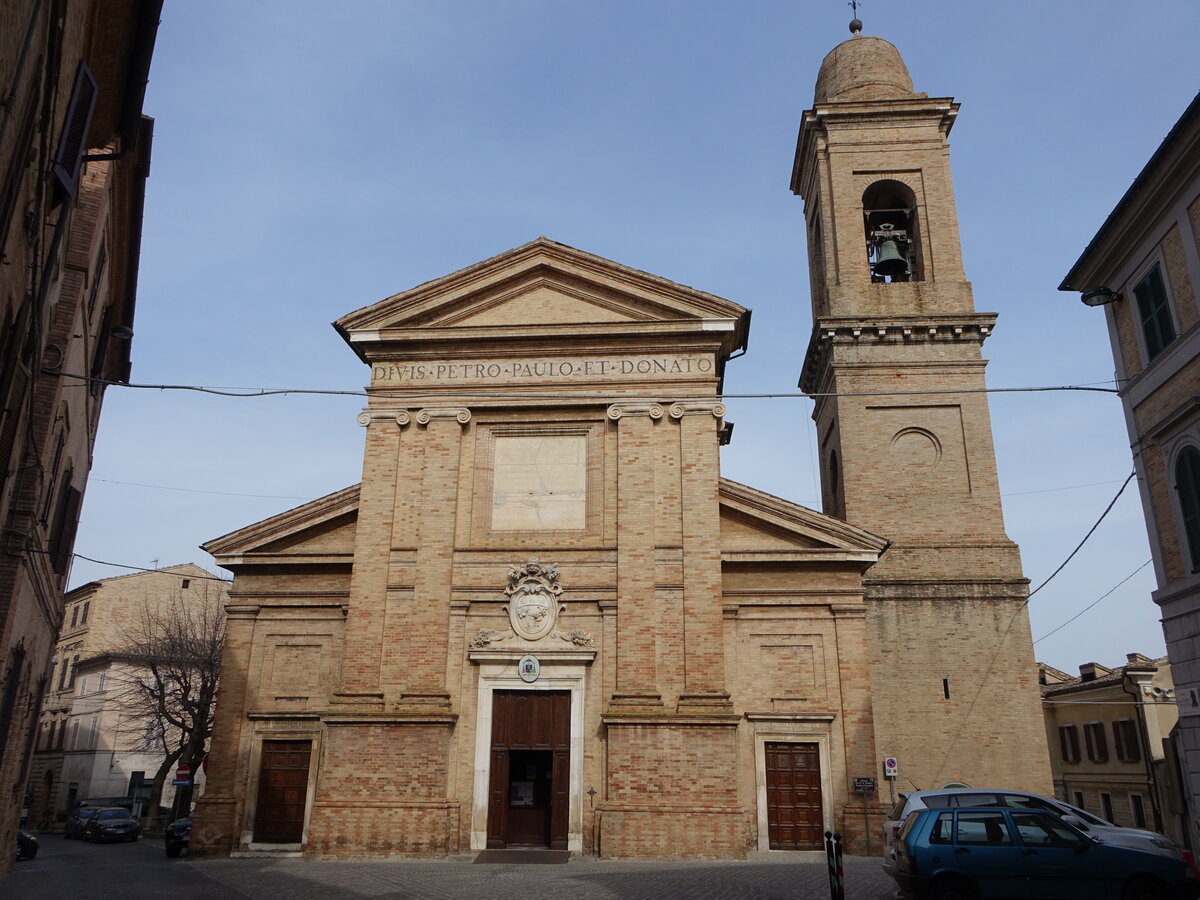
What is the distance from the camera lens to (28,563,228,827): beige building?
139ft

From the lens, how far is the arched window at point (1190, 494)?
11930 mm

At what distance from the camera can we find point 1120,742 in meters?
33.1

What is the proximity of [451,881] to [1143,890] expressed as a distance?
28.4 ft

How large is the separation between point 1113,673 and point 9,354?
3784cm

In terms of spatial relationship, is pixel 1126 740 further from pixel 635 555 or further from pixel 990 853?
pixel 990 853

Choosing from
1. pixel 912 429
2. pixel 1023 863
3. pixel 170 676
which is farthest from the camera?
pixel 170 676

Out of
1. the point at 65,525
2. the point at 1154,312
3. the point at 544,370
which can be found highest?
the point at 544,370

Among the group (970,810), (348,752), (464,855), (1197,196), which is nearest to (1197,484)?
(1197,196)

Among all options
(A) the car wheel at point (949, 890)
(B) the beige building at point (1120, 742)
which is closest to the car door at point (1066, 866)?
(A) the car wheel at point (949, 890)

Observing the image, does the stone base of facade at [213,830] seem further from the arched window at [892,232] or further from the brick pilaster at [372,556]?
the arched window at [892,232]

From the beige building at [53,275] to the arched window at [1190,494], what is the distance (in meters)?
13.2

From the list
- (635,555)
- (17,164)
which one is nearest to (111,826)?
(635,555)

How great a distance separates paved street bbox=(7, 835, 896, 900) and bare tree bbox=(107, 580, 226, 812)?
17718 millimetres

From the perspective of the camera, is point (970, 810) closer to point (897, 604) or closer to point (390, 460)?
point (897, 604)
